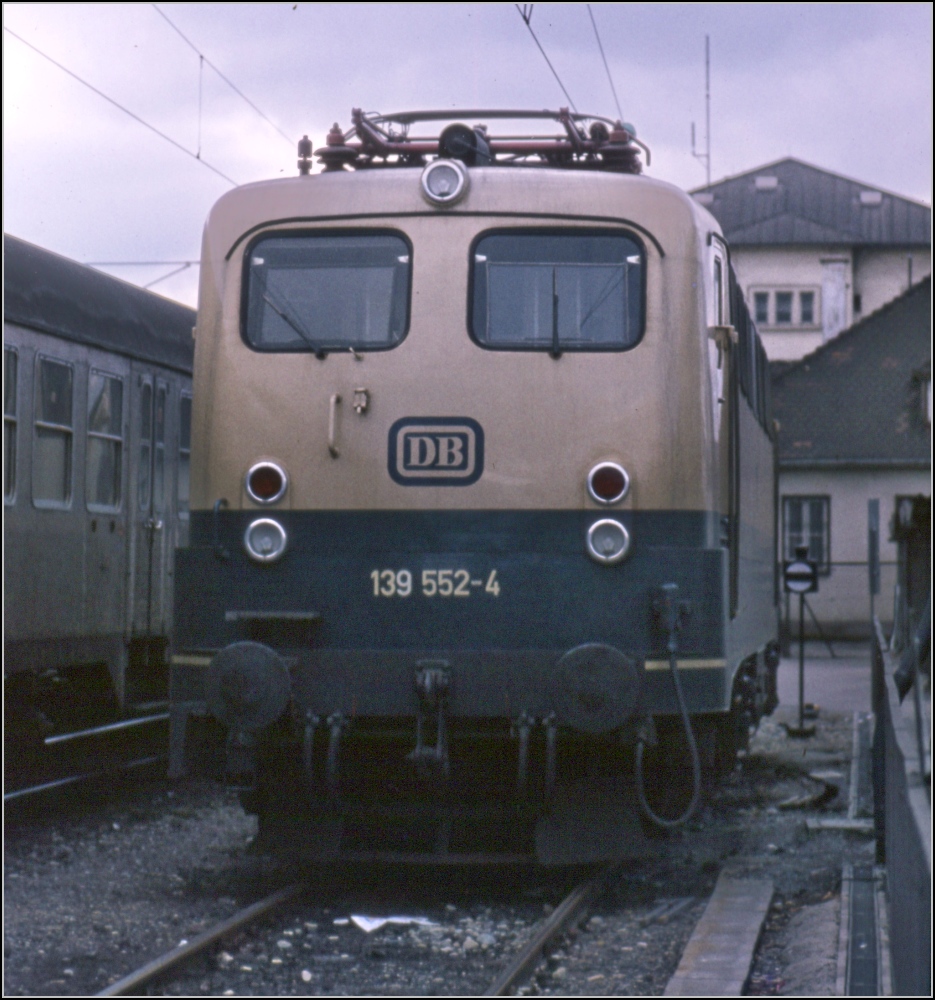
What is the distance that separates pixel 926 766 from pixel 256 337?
4.67m

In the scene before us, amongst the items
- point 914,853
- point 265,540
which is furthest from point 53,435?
point 914,853

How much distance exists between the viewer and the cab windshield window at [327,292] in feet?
24.9

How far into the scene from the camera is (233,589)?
7.46 meters

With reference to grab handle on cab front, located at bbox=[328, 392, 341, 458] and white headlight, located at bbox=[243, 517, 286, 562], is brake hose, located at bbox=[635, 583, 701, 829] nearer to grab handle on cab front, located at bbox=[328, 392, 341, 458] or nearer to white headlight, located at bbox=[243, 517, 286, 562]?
grab handle on cab front, located at bbox=[328, 392, 341, 458]

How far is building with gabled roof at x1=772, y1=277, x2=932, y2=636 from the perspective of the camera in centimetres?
3556

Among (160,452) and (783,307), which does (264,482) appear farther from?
(783,307)

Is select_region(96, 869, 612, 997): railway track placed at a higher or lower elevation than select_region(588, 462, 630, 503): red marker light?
lower

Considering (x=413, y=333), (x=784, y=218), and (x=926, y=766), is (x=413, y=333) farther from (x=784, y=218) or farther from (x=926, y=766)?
(x=784, y=218)

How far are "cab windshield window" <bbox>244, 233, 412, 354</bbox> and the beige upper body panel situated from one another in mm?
69

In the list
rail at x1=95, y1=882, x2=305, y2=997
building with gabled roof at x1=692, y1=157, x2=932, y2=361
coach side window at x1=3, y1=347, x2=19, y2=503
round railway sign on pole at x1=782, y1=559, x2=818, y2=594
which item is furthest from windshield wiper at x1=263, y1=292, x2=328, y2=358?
building with gabled roof at x1=692, y1=157, x2=932, y2=361

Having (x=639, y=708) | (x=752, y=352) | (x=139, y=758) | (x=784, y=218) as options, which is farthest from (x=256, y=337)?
(x=784, y=218)

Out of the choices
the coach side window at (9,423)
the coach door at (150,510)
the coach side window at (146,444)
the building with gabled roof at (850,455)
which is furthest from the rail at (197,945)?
the building with gabled roof at (850,455)

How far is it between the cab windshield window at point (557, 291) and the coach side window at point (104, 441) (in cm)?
462

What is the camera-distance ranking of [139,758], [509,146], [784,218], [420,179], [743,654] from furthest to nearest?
[784,218] → [139,758] → [743,654] → [509,146] → [420,179]
